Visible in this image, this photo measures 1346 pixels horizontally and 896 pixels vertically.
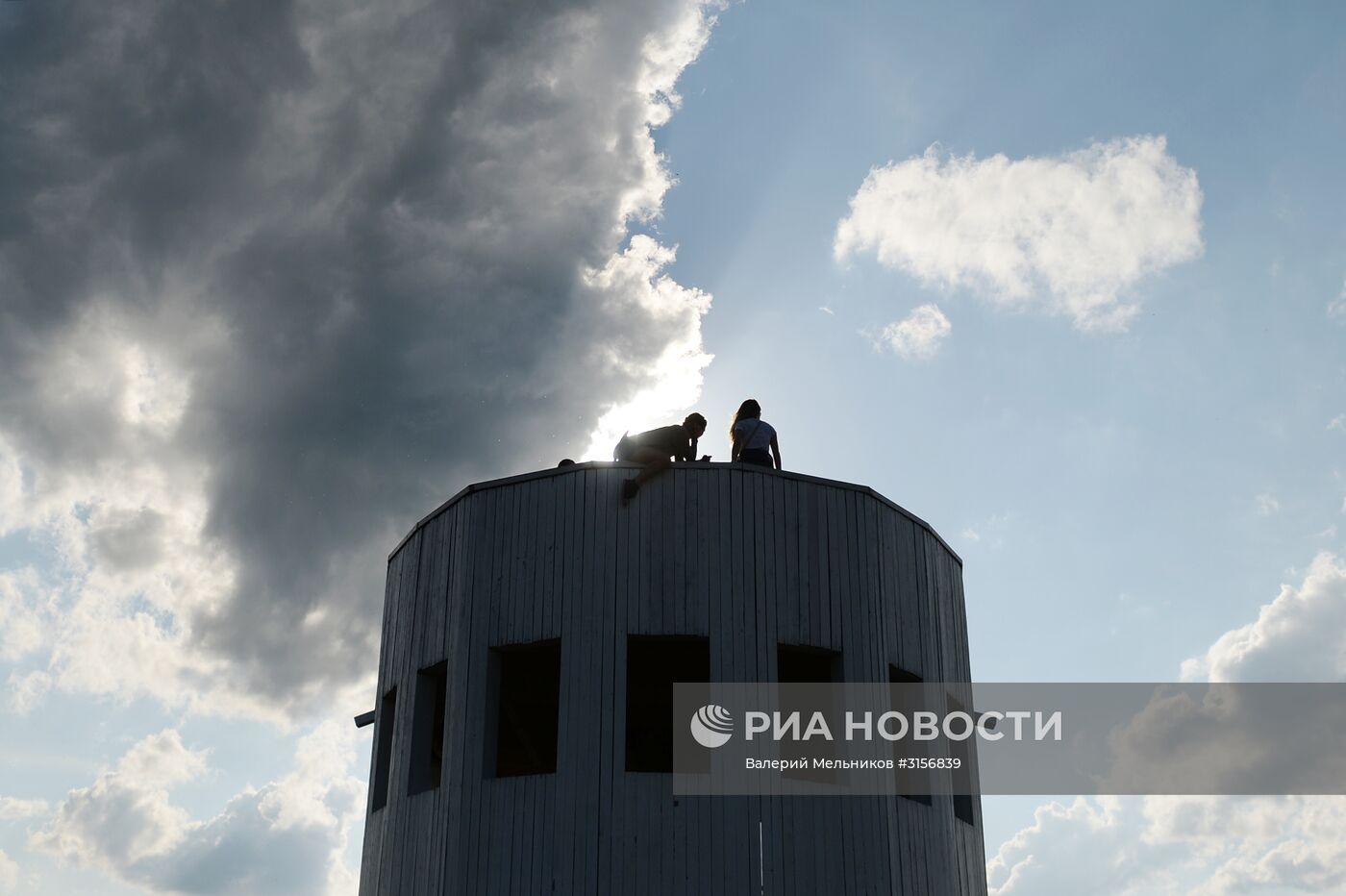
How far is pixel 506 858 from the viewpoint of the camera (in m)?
14.8

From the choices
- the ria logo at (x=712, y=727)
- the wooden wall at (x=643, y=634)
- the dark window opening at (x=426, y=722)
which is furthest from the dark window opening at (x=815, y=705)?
the dark window opening at (x=426, y=722)

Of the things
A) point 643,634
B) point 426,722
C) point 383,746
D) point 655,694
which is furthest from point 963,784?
point 383,746

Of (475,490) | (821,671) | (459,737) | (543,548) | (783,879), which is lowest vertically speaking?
(783,879)

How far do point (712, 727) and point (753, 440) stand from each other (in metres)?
4.19

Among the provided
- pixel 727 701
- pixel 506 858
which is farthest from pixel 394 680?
pixel 727 701

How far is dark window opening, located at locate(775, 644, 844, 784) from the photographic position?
15.6m

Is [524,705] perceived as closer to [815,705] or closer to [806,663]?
[806,663]

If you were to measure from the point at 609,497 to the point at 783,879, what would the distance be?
522 cm

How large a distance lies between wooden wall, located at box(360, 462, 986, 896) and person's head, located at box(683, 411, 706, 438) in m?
0.76

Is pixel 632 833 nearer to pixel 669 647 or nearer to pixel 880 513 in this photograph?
pixel 669 647

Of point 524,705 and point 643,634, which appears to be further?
point 524,705

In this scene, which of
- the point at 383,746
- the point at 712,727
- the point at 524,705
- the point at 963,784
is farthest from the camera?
the point at 524,705

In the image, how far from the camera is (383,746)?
723 inches

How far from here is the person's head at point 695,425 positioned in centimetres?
1697
